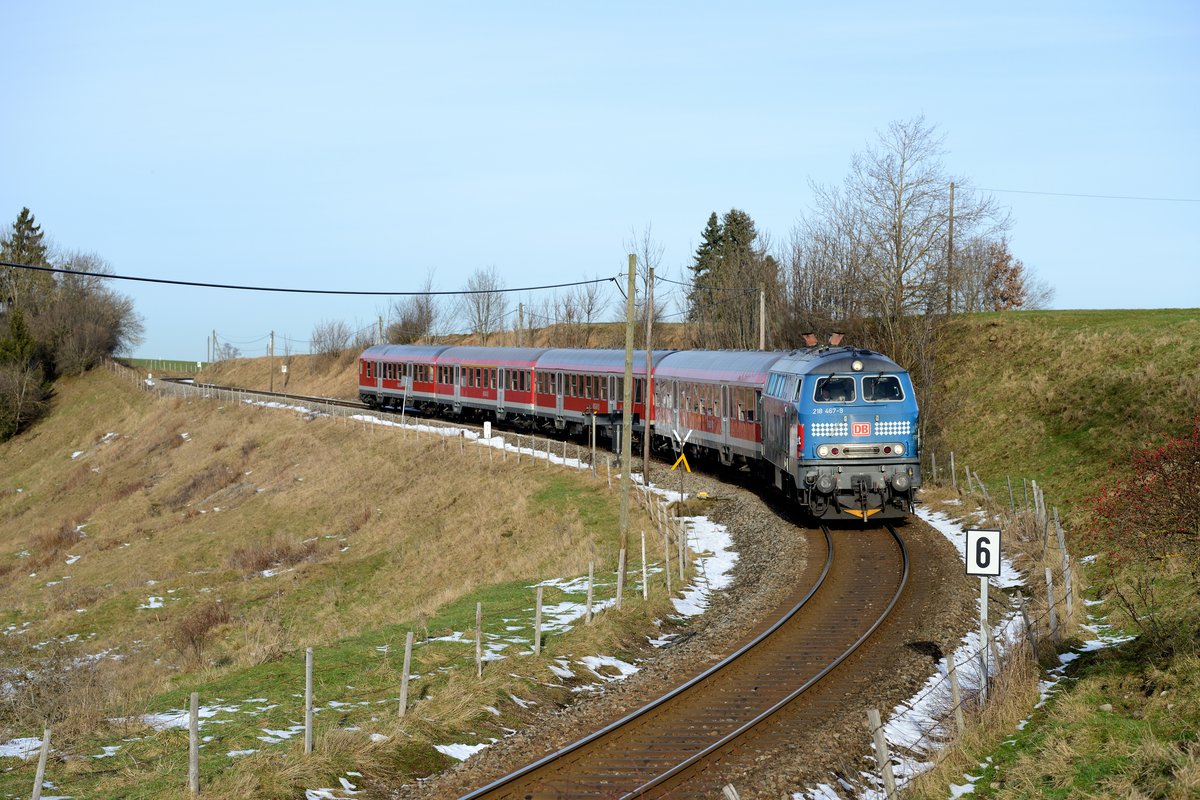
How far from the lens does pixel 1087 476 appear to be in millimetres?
32312

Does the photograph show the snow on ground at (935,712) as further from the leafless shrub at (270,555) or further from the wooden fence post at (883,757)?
the leafless shrub at (270,555)

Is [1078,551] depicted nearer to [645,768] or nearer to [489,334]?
[645,768]

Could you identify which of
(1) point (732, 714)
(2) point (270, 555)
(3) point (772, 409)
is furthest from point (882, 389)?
(2) point (270, 555)

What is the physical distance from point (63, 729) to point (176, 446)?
6186 centimetres

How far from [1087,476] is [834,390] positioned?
12122mm

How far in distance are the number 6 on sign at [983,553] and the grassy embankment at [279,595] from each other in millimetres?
5528

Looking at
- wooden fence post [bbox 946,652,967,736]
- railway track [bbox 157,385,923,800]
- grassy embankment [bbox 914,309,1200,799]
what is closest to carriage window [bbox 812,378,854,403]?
railway track [bbox 157,385,923,800]

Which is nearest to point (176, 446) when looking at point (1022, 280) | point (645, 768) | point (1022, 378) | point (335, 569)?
point (335, 569)

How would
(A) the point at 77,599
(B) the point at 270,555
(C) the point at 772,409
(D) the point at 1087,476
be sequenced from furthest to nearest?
(B) the point at 270,555, (A) the point at 77,599, (D) the point at 1087,476, (C) the point at 772,409

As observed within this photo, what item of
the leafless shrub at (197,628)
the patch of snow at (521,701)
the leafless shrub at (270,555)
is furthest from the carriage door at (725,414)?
the patch of snow at (521,701)

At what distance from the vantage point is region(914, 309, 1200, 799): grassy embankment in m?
11.4

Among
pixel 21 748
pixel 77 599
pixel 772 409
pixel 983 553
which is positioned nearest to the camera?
pixel 21 748

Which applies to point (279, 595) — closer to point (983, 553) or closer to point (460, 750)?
point (460, 750)

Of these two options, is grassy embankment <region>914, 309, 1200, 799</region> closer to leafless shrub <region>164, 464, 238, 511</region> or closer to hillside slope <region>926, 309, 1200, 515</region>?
hillside slope <region>926, 309, 1200, 515</region>
